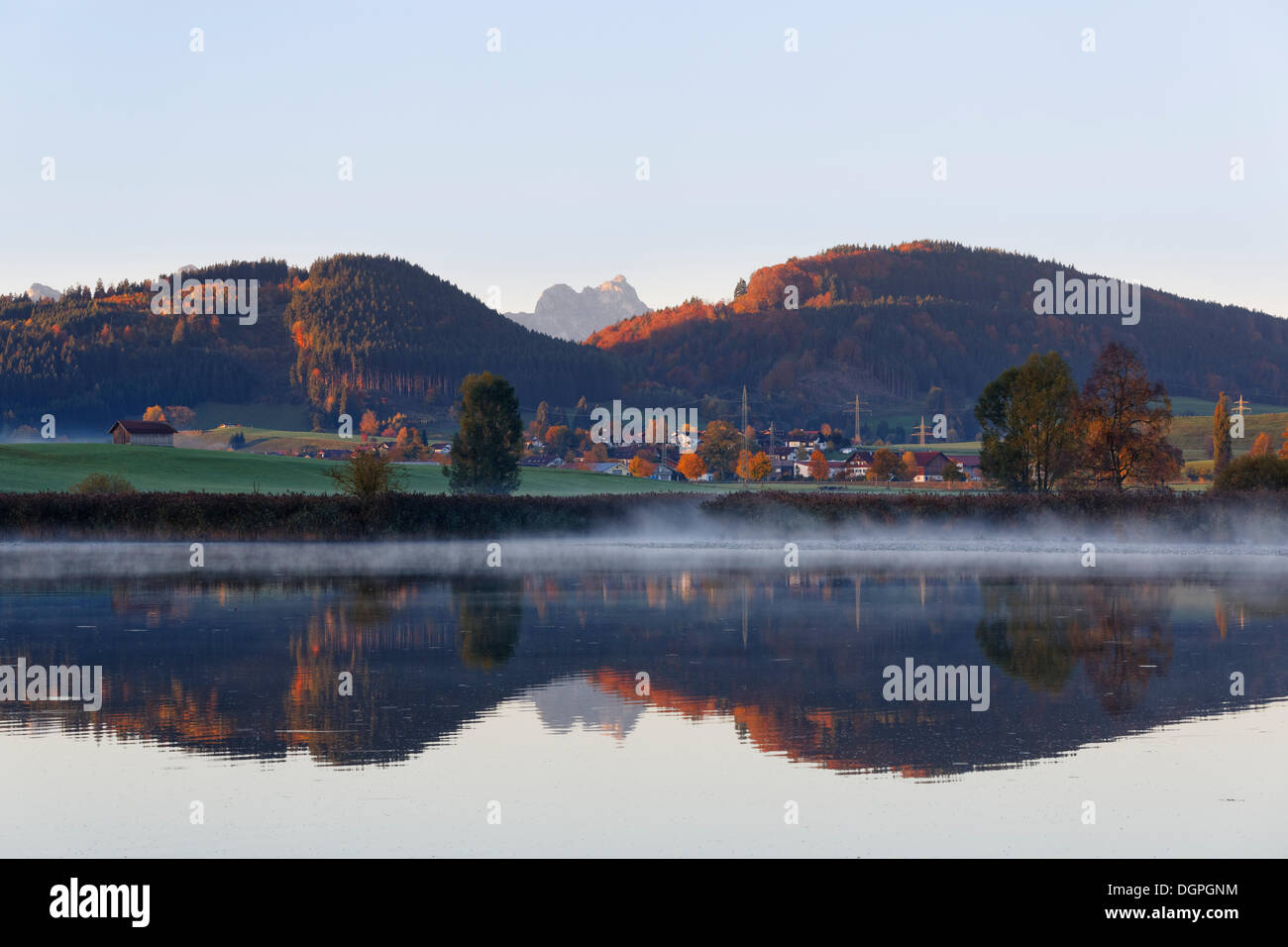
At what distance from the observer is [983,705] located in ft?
66.9

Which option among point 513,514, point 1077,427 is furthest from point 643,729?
point 1077,427

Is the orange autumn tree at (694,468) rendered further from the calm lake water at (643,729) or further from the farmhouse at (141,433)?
the calm lake water at (643,729)

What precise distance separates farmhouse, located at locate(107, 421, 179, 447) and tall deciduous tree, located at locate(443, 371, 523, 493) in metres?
86.7

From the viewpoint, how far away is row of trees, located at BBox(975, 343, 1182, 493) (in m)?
79.7

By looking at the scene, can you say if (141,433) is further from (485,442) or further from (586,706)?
(586,706)

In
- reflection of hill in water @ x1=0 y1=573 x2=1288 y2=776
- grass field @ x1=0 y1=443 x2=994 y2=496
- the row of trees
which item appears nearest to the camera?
reflection of hill in water @ x1=0 y1=573 x2=1288 y2=776

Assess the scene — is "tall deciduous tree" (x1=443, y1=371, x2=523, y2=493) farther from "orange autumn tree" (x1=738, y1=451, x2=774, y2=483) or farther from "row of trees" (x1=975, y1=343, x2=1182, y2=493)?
"orange autumn tree" (x1=738, y1=451, x2=774, y2=483)

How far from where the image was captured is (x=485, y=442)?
93.4m

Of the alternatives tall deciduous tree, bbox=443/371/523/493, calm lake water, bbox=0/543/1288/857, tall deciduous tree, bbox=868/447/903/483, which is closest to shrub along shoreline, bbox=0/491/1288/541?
tall deciduous tree, bbox=443/371/523/493

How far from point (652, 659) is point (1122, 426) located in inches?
2439

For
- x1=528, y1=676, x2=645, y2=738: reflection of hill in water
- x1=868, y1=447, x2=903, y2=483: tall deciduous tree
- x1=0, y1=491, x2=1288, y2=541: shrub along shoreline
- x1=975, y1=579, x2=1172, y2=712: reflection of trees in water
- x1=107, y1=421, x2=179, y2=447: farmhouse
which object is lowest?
x1=975, y1=579, x2=1172, y2=712: reflection of trees in water

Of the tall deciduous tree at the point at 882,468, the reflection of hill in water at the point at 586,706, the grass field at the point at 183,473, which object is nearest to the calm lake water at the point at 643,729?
the reflection of hill in water at the point at 586,706
